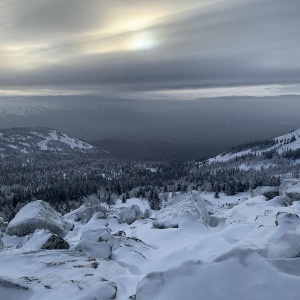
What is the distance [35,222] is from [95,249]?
29378 mm

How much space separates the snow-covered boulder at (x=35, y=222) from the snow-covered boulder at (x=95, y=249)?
25.0 metres

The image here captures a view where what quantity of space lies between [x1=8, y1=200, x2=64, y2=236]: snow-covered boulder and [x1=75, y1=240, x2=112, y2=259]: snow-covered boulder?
2495 cm

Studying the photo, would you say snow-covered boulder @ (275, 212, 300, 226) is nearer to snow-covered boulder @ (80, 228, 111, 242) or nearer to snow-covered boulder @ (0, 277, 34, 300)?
snow-covered boulder @ (80, 228, 111, 242)

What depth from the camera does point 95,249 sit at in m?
26.9

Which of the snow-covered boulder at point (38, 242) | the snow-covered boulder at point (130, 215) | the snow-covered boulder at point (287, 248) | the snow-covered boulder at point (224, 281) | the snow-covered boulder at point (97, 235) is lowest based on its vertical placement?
the snow-covered boulder at point (130, 215)

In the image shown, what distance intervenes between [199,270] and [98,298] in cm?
572

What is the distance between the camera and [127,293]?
17.8m

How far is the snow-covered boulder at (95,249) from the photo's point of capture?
1034 inches

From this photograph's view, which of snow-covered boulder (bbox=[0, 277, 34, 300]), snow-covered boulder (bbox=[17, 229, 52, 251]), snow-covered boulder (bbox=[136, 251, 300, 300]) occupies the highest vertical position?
snow-covered boulder (bbox=[136, 251, 300, 300])

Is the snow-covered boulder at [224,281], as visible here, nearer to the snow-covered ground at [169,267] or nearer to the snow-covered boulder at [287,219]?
the snow-covered ground at [169,267]

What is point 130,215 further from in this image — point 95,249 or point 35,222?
point 95,249

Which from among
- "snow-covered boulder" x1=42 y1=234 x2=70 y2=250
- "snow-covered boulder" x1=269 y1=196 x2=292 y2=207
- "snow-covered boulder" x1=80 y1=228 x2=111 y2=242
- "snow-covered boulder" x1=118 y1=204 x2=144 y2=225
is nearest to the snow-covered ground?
"snow-covered boulder" x1=80 y1=228 x2=111 y2=242

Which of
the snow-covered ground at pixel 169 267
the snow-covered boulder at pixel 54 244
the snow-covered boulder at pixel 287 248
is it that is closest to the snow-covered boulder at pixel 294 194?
the snow-covered ground at pixel 169 267

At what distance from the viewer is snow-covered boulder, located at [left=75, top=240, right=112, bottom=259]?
1034 inches
